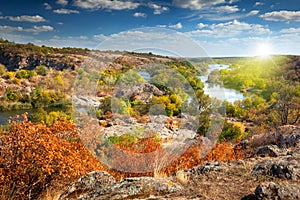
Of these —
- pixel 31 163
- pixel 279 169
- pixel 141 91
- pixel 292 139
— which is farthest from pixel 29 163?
pixel 292 139

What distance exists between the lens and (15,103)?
136 ft

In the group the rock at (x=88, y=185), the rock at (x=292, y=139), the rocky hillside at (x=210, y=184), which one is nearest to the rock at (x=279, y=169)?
the rocky hillside at (x=210, y=184)

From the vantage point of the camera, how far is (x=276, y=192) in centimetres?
381

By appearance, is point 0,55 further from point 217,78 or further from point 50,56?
point 217,78

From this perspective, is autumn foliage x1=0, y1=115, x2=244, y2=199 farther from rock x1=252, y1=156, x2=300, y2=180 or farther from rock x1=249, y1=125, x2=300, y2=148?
rock x1=249, y1=125, x2=300, y2=148

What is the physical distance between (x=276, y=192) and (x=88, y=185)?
3.19 meters

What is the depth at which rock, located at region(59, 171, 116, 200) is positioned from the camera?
4793 mm

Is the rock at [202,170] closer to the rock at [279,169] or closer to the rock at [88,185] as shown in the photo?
the rock at [279,169]

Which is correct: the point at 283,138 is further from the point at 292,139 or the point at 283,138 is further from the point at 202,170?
the point at 202,170

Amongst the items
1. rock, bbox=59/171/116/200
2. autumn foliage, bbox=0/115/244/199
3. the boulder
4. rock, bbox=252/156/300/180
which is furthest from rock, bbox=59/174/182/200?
rock, bbox=252/156/300/180

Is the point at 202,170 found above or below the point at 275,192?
below

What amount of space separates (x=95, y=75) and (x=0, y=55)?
3387 inches

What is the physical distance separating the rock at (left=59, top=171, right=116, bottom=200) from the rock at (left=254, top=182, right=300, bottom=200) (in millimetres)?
2471

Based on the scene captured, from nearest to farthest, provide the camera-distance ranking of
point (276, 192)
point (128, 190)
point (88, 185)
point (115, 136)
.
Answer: point (276, 192) → point (128, 190) → point (88, 185) → point (115, 136)
